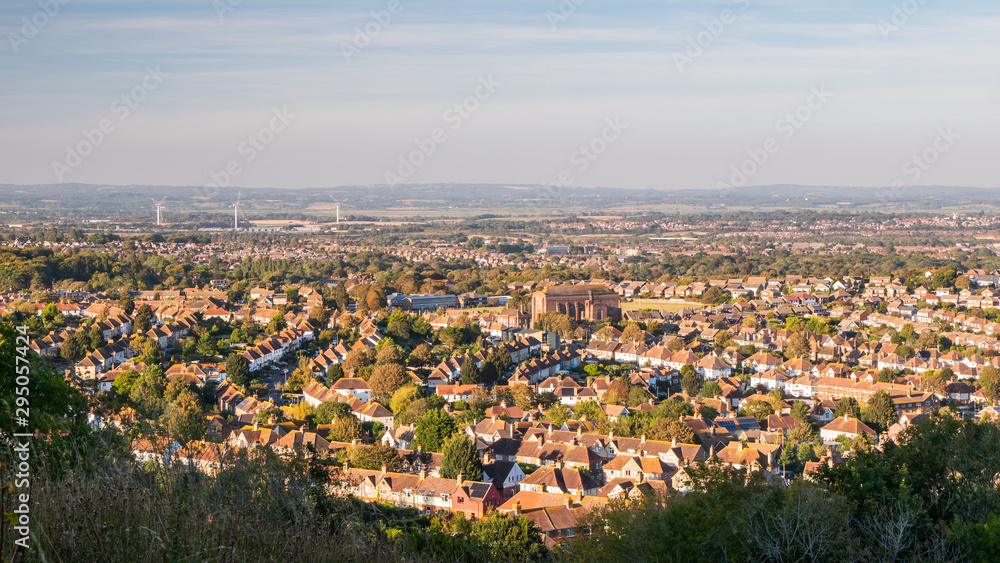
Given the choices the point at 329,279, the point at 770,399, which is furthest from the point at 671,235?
the point at 770,399

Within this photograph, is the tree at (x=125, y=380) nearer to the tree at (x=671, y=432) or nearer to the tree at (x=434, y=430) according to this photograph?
the tree at (x=434, y=430)

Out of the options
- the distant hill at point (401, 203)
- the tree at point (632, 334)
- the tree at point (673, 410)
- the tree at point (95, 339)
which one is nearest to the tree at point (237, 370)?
the tree at point (95, 339)

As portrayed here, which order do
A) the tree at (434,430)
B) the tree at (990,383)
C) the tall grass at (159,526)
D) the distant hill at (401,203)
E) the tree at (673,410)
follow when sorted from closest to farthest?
the tall grass at (159,526) → the tree at (434,430) → the tree at (673,410) → the tree at (990,383) → the distant hill at (401,203)

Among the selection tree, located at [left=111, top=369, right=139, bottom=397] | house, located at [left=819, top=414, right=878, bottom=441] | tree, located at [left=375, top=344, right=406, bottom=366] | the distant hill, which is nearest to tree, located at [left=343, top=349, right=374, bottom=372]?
tree, located at [left=375, top=344, right=406, bottom=366]

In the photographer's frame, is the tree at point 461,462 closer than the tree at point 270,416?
Yes

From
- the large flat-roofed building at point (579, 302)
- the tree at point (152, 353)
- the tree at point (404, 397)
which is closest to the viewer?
the tree at point (404, 397)

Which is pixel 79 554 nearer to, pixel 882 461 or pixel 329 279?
pixel 882 461

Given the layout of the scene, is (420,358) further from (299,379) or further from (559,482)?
(559,482)
